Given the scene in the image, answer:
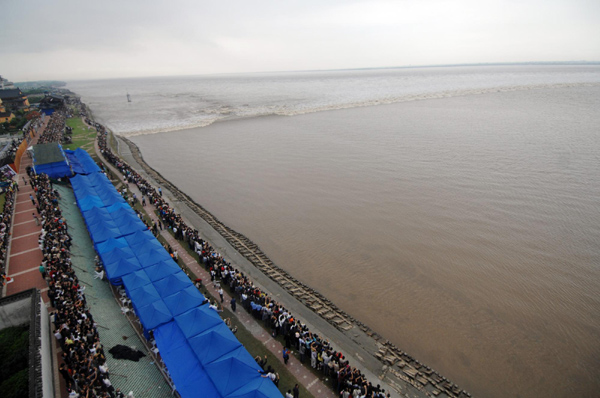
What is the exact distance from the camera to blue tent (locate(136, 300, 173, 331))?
1183 cm

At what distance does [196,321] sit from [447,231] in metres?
17.3

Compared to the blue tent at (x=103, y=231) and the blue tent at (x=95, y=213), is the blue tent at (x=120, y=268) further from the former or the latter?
the blue tent at (x=95, y=213)

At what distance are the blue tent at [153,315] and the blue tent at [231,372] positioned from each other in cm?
316

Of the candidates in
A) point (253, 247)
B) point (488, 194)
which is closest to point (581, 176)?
point (488, 194)

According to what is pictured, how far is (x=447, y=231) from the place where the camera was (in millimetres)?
21281

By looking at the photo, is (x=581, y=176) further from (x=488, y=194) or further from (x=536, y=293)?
(x=536, y=293)

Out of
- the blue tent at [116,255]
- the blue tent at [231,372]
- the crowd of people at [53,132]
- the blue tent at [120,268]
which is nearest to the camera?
the blue tent at [231,372]

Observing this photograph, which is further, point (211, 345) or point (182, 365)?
point (211, 345)

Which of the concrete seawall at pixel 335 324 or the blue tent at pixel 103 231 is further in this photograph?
the blue tent at pixel 103 231

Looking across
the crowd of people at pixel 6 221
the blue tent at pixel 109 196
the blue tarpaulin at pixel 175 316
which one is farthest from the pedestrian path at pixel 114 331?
the blue tent at pixel 109 196

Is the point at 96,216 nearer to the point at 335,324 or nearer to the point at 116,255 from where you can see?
the point at 116,255

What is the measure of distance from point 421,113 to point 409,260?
52.3 meters

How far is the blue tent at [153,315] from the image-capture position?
11.8 m

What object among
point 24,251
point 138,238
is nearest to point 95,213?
point 24,251
